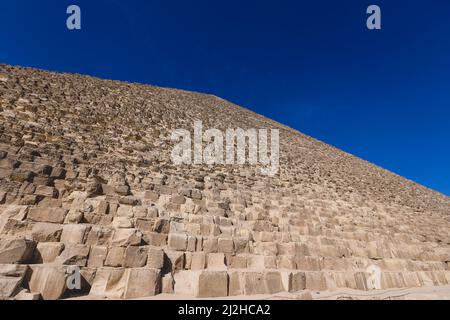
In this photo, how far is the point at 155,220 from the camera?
12.9ft

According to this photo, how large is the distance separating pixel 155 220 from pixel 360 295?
357cm

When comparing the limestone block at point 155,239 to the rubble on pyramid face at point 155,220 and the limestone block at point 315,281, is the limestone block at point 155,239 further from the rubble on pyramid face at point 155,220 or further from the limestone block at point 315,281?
the limestone block at point 315,281

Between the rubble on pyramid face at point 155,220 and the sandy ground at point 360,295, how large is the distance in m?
0.12

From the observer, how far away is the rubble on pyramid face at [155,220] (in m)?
3.06

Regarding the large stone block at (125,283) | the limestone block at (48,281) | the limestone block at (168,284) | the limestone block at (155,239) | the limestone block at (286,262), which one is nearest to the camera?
the limestone block at (48,281)

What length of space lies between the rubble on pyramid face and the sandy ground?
12 centimetres

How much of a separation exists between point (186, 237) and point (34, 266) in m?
1.93

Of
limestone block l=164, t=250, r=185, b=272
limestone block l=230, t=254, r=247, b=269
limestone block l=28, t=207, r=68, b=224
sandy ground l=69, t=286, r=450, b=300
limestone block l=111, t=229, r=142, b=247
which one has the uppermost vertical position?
limestone block l=28, t=207, r=68, b=224

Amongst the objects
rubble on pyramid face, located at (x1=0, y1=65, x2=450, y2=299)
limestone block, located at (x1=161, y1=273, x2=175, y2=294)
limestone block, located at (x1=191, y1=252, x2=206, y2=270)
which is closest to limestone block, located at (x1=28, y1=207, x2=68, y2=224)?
rubble on pyramid face, located at (x1=0, y1=65, x2=450, y2=299)

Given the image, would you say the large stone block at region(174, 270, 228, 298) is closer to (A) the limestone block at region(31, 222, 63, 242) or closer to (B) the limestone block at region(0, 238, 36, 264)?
(A) the limestone block at region(31, 222, 63, 242)

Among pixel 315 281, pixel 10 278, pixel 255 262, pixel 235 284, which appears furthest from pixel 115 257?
pixel 315 281

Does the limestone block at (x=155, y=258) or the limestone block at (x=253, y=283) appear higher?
the limestone block at (x=155, y=258)

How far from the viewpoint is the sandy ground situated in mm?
3176

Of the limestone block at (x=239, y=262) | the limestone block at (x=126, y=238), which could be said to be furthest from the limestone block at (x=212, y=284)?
the limestone block at (x=126, y=238)
